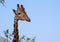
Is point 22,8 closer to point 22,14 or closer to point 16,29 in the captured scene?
point 22,14

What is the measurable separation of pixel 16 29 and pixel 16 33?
0.55 feet

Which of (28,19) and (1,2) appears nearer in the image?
(28,19)

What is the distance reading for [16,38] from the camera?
9094mm

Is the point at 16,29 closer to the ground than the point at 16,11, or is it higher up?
closer to the ground

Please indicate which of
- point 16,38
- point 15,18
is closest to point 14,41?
point 16,38

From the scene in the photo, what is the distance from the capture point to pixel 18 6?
365 inches

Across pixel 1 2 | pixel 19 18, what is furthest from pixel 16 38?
pixel 1 2

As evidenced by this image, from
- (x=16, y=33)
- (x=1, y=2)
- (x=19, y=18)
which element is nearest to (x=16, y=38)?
(x=16, y=33)

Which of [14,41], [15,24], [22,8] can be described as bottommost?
[14,41]

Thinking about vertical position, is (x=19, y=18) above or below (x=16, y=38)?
above

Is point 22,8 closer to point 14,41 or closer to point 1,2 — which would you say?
point 14,41

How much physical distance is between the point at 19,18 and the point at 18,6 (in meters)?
0.45

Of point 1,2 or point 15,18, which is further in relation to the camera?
point 1,2

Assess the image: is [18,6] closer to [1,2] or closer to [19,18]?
[19,18]
